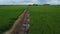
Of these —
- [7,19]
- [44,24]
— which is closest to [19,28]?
[7,19]

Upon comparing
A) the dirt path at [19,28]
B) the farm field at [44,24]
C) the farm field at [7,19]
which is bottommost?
the farm field at [44,24]

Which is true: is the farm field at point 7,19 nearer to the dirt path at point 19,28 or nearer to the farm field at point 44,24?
the dirt path at point 19,28

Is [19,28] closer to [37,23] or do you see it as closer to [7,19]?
[7,19]

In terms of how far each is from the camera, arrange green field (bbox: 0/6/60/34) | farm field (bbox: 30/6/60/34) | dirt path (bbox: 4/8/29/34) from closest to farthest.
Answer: dirt path (bbox: 4/8/29/34), green field (bbox: 0/6/60/34), farm field (bbox: 30/6/60/34)

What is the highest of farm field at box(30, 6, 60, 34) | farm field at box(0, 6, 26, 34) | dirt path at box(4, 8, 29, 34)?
dirt path at box(4, 8, 29, 34)

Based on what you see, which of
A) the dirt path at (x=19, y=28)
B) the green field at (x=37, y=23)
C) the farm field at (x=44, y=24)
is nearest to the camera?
the dirt path at (x=19, y=28)

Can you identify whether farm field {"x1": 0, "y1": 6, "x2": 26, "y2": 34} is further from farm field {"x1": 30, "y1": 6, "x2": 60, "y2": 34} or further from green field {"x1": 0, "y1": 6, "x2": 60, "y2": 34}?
farm field {"x1": 30, "y1": 6, "x2": 60, "y2": 34}

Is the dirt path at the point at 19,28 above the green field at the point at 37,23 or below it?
above

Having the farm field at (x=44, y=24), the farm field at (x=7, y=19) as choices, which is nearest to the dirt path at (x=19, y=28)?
the farm field at (x=7, y=19)

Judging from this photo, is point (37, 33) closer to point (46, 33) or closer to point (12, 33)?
point (46, 33)

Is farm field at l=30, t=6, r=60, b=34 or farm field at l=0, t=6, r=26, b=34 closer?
farm field at l=0, t=6, r=26, b=34

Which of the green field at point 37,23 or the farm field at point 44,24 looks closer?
the green field at point 37,23

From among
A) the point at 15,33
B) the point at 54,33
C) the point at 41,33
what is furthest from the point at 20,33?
the point at 54,33

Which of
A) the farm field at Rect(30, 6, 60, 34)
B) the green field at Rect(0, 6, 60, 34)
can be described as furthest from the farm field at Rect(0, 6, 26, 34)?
the farm field at Rect(30, 6, 60, 34)
